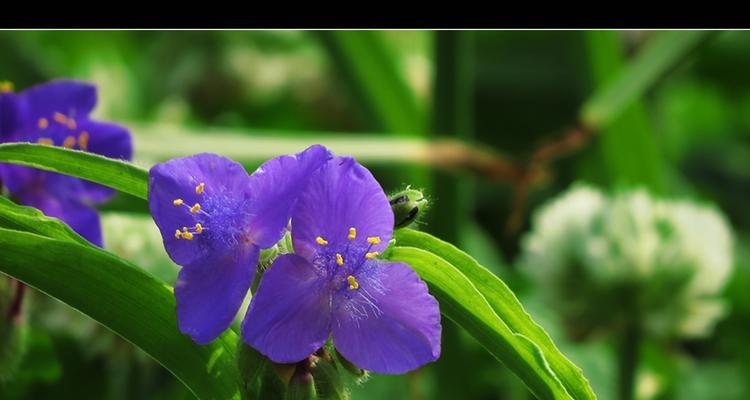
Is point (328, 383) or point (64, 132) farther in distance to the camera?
point (64, 132)

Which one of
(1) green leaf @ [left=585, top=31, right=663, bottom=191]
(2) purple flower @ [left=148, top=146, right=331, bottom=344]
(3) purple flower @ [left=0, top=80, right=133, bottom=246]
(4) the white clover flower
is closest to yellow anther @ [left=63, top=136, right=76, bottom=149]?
(3) purple flower @ [left=0, top=80, right=133, bottom=246]

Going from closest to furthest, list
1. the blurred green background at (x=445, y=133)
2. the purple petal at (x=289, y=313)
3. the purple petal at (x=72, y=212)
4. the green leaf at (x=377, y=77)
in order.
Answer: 1. the purple petal at (x=289, y=313)
2. the purple petal at (x=72, y=212)
3. the blurred green background at (x=445, y=133)
4. the green leaf at (x=377, y=77)

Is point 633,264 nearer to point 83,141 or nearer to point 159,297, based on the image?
point 83,141

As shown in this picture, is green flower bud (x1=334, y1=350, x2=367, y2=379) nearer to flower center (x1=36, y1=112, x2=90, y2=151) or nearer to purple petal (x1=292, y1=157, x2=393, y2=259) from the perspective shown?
purple petal (x1=292, y1=157, x2=393, y2=259)

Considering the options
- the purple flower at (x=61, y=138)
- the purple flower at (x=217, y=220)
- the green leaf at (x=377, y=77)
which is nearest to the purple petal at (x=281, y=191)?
the purple flower at (x=217, y=220)

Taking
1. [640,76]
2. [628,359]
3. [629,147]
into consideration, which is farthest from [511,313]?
[629,147]

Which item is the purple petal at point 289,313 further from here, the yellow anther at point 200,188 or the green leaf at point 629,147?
the green leaf at point 629,147

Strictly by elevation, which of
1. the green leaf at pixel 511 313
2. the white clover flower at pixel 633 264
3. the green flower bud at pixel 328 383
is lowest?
the green flower bud at pixel 328 383
